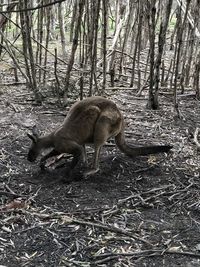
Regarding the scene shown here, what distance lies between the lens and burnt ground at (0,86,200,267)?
3.08 m

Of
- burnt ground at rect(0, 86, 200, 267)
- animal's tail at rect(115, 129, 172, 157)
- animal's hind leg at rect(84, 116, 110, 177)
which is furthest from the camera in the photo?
animal's tail at rect(115, 129, 172, 157)

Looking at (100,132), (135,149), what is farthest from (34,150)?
(135,149)

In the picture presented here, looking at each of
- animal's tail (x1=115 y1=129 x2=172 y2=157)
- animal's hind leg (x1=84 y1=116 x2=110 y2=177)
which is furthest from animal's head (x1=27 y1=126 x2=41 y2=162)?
animal's tail (x1=115 y1=129 x2=172 y2=157)

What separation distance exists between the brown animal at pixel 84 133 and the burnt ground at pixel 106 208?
0.16 meters

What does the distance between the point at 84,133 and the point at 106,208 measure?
0.82 metres

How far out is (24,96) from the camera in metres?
6.49

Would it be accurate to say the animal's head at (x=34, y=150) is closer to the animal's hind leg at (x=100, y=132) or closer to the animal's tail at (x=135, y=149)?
the animal's hind leg at (x=100, y=132)

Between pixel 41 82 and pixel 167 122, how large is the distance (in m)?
2.18

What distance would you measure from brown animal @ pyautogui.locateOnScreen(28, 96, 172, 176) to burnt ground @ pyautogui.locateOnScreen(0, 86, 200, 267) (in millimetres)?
164

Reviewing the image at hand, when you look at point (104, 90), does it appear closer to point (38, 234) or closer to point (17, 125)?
point (17, 125)

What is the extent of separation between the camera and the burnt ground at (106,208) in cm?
308

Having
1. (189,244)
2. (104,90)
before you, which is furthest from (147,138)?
(189,244)

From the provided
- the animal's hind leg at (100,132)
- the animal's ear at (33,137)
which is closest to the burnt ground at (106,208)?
the animal's hind leg at (100,132)

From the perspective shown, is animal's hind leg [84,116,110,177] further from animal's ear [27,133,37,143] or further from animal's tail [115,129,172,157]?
animal's ear [27,133,37,143]
